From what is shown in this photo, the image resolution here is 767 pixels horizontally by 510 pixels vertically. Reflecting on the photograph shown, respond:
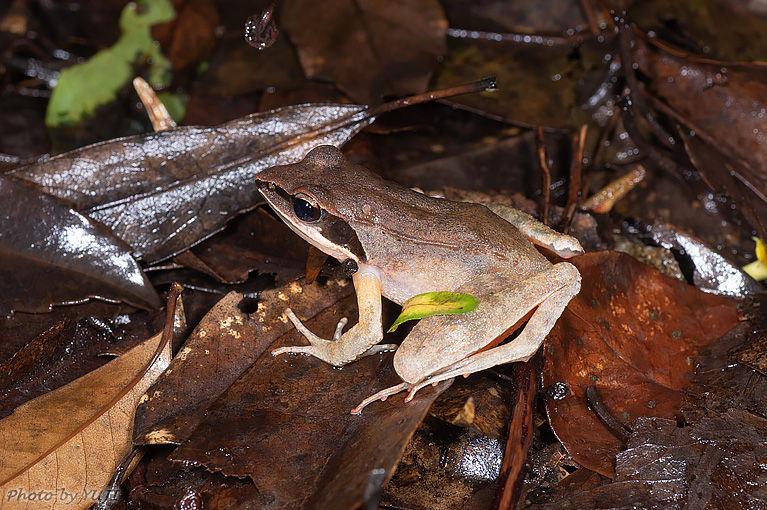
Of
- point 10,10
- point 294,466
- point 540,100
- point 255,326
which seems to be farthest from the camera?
point 10,10

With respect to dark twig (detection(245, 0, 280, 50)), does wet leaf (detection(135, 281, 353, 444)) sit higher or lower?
lower

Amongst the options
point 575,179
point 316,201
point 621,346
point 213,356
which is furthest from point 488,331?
point 575,179

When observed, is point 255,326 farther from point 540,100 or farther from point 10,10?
point 10,10

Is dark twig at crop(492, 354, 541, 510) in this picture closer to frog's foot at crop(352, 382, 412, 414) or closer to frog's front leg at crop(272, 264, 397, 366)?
frog's foot at crop(352, 382, 412, 414)

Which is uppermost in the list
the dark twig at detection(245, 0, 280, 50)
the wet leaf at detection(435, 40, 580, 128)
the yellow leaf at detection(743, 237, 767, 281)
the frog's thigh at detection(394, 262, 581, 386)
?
the dark twig at detection(245, 0, 280, 50)

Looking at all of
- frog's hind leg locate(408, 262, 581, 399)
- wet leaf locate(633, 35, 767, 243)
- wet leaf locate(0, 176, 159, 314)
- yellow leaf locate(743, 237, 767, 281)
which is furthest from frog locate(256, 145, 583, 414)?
wet leaf locate(633, 35, 767, 243)

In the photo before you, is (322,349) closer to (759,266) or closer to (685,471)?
(685,471)

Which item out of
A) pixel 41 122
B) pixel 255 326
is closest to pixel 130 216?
pixel 255 326
